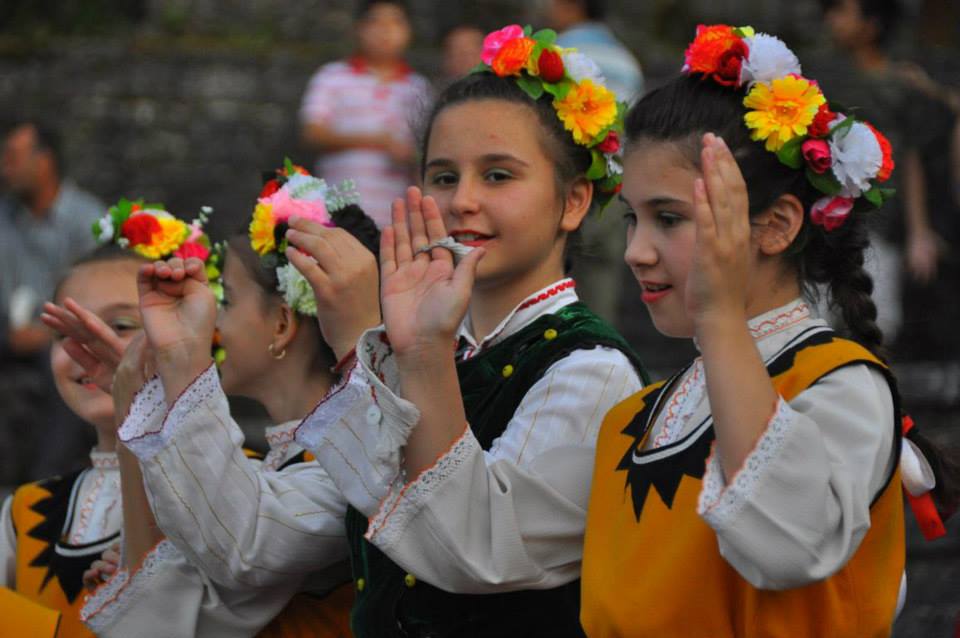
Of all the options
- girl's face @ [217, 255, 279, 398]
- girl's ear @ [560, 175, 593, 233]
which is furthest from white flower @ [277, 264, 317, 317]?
girl's ear @ [560, 175, 593, 233]

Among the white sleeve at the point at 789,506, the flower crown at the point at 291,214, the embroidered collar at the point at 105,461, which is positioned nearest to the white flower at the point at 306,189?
the flower crown at the point at 291,214

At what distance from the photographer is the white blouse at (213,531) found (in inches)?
119

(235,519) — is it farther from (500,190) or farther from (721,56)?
(721,56)

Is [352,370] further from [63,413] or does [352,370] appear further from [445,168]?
[63,413]

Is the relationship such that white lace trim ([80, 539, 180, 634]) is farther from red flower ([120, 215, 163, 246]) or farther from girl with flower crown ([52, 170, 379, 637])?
red flower ([120, 215, 163, 246])

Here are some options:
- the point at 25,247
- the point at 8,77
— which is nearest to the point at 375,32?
the point at 25,247

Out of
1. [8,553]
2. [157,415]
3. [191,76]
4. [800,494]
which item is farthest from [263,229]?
[191,76]

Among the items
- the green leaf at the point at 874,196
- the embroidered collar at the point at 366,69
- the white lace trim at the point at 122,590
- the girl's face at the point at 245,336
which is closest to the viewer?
the green leaf at the point at 874,196

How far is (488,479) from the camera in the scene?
2674mm

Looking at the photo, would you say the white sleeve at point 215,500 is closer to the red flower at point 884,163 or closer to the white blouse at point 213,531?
the white blouse at point 213,531

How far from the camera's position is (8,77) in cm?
911

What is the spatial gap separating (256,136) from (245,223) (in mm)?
5305

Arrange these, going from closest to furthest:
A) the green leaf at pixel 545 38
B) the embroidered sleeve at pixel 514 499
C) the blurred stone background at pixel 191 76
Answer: the embroidered sleeve at pixel 514 499 < the green leaf at pixel 545 38 < the blurred stone background at pixel 191 76

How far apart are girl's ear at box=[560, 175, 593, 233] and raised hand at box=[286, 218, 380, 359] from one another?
0.50 metres
